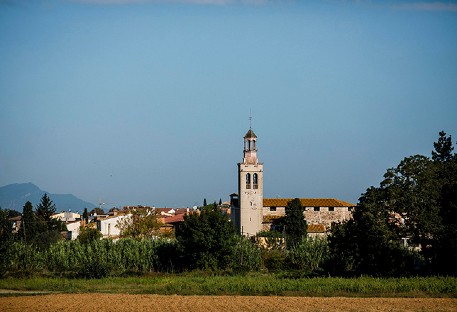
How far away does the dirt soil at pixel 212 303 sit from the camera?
30836mm

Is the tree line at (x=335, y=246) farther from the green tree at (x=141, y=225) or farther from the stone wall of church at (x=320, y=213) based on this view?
the stone wall of church at (x=320, y=213)

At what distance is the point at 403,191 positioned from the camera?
1841 inches

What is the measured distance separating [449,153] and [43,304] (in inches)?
2165

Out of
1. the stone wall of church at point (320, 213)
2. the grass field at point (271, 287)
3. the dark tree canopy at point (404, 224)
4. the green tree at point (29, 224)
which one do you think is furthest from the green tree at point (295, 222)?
the grass field at point (271, 287)

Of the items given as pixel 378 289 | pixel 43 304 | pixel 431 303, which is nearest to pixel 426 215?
pixel 378 289

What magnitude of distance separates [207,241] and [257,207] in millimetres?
37404

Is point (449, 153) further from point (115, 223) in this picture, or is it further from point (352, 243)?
point (115, 223)

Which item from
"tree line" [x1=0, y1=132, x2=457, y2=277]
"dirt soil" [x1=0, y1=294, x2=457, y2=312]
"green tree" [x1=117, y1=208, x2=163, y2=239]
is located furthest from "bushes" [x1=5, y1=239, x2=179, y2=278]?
"dirt soil" [x1=0, y1=294, x2=457, y2=312]

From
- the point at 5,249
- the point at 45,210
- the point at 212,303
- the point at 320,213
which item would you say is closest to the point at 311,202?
the point at 320,213

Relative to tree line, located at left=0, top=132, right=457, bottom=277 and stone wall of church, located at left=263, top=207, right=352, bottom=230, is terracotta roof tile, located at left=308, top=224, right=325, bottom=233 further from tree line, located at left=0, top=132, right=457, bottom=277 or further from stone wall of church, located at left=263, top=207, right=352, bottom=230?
tree line, located at left=0, top=132, right=457, bottom=277

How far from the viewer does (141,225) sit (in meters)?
Result: 83.4

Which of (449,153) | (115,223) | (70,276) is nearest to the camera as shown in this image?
(70,276)

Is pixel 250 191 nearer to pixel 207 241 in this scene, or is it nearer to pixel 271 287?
pixel 207 241

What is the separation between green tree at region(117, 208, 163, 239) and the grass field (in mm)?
36777
